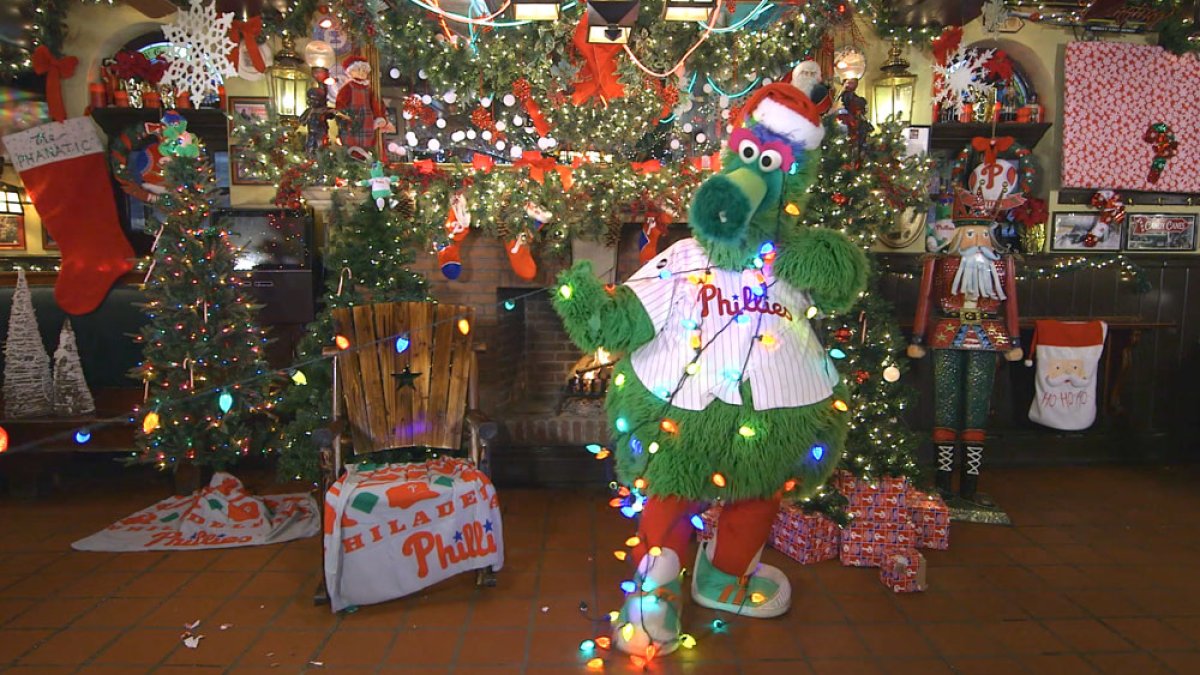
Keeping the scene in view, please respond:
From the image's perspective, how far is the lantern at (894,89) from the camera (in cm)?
364

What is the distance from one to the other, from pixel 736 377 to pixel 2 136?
4.28 m

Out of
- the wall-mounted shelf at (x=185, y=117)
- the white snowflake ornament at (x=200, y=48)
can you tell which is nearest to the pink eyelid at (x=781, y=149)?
the white snowflake ornament at (x=200, y=48)

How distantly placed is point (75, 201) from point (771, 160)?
155 inches

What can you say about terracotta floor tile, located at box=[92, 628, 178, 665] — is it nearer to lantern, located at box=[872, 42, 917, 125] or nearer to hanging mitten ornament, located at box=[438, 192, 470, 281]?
hanging mitten ornament, located at box=[438, 192, 470, 281]

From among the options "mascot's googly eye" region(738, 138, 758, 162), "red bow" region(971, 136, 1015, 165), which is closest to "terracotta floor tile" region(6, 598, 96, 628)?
"mascot's googly eye" region(738, 138, 758, 162)

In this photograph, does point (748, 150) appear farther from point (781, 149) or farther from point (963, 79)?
point (963, 79)

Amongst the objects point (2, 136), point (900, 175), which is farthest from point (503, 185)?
point (2, 136)

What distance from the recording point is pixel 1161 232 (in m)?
4.35

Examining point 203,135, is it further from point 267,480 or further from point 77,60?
point 267,480

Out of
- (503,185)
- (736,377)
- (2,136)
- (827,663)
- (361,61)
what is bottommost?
(827,663)

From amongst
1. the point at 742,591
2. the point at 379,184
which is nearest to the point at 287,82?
the point at 379,184

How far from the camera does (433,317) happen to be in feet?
9.78

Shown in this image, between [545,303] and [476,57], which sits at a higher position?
[476,57]

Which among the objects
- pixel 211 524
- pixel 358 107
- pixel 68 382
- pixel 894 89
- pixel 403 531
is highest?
pixel 894 89
